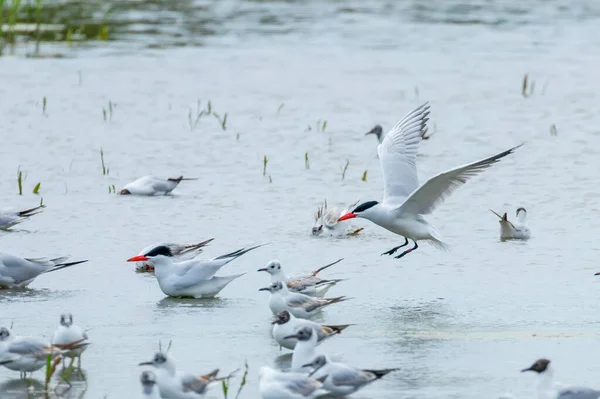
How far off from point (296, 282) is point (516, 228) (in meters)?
2.38

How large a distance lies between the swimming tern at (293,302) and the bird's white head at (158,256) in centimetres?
93

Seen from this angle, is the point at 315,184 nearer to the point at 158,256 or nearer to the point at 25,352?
the point at 158,256

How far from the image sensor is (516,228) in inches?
391

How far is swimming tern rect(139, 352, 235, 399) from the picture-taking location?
6.06 m

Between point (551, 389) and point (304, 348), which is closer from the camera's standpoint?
point (551, 389)

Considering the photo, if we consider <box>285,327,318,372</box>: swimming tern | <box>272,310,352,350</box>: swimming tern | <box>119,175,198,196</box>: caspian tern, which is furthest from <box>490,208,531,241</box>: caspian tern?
<box>285,327,318,372</box>: swimming tern

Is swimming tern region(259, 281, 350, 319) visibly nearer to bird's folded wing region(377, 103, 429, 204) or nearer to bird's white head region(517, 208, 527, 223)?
bird's folded wing region(377, 103, 429, 204)

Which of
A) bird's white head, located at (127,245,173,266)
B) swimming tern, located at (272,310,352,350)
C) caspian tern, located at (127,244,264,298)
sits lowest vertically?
caspian tern, located at (127,244,264,298)

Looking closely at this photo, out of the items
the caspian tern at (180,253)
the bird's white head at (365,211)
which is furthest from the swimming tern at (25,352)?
the bird's white head at (365,211)

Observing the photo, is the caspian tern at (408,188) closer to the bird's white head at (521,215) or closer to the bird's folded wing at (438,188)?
the bird's folded wing at (438,188)

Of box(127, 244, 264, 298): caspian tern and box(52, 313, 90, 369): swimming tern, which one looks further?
box(127, 244, 264, 298): caspian tern

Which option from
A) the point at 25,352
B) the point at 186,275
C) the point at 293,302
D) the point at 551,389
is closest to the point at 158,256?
the point at 186,275

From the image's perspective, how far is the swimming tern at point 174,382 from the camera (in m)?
6.06

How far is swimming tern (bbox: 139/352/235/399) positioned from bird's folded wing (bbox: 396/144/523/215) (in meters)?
2.91
